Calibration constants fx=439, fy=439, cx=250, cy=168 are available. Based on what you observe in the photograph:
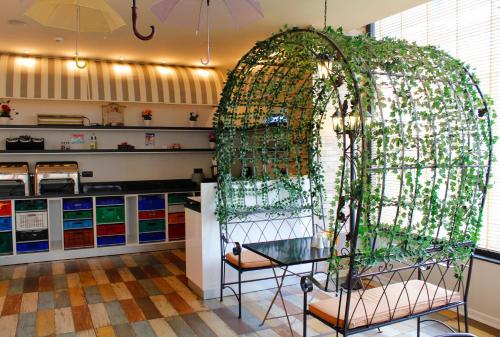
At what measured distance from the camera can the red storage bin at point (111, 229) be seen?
20.9 ft

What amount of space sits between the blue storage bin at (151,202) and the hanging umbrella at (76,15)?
394 centimetres

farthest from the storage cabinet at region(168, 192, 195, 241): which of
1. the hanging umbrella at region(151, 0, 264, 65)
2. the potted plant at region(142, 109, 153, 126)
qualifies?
the hanging umbrella at region(151, 0, 264, 65)

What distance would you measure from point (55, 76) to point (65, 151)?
112 cm

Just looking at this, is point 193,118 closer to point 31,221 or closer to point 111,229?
point 111,229

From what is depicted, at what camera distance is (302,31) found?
313 cm

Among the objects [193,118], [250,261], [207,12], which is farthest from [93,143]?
[250,261]

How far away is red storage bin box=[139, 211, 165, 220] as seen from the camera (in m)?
6.63

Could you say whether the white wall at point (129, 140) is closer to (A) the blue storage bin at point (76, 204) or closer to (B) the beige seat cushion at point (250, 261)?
(A) the blue storage bin at point (76, 204)

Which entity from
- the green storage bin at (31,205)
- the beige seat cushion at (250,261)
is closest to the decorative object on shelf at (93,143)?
the green storage bin at (31,205)

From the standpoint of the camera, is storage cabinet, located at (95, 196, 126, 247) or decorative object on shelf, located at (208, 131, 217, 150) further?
decorative object on shelf, located at (208, 131, 217, 150)

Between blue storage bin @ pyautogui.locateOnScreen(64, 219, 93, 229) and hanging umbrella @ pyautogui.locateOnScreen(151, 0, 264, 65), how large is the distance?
313 cm

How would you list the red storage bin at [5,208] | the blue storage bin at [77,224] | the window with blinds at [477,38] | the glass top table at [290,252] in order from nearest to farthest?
the glass top table at [290,252] → the window with blinds at [477,38] → the red storage bin at [5,208] → the blue storage bin at [77,224]

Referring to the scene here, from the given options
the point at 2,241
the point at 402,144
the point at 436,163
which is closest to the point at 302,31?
the point at 402,144

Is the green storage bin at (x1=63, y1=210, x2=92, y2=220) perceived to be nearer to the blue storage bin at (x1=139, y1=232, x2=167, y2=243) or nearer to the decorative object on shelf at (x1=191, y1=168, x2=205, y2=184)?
the blue storage bin at (x1=139, y1=232, x2=167, y2=243)
